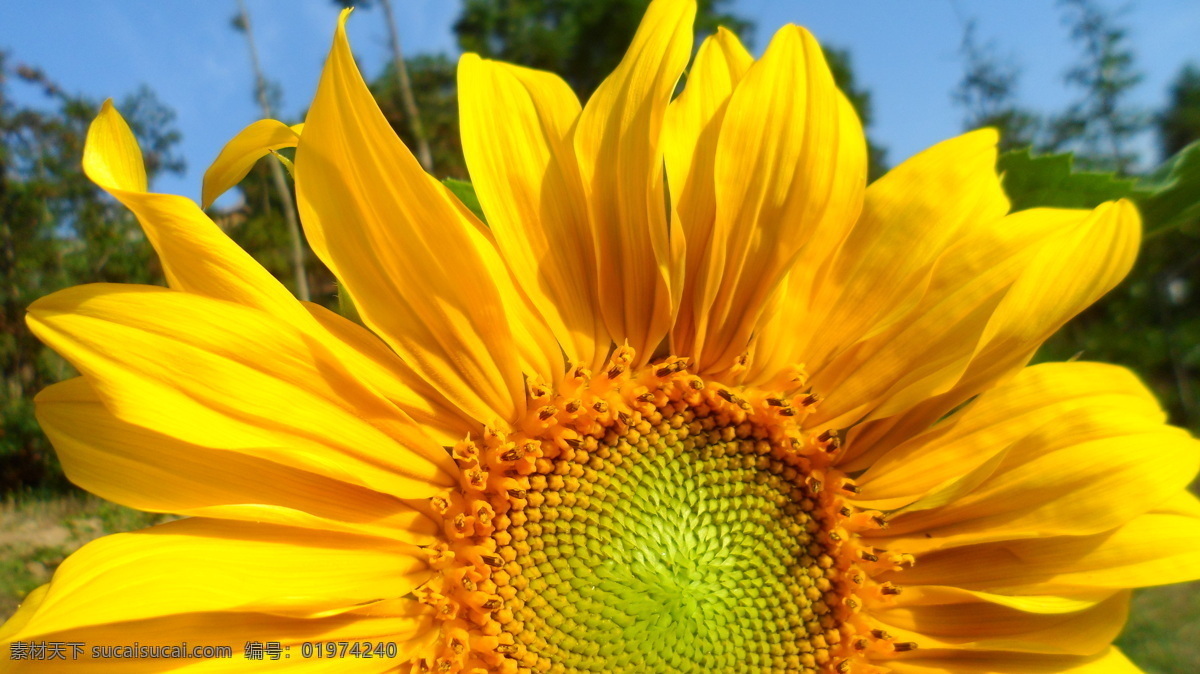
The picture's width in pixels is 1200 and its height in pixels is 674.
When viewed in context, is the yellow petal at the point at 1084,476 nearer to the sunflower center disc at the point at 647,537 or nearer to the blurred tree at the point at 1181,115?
the sunflower center disc at the point at 647,537

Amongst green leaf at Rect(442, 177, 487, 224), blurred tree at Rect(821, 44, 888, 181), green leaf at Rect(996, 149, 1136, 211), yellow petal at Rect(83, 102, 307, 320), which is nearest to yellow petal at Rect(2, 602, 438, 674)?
yellow petal at Rect(83, 102, 307, 320)

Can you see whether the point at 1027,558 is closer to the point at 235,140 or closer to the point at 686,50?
the point at 686,50

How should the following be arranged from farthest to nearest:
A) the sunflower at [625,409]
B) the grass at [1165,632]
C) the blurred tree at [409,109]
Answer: the blurred tree at [409,109] < the grass at [1165,632] < the sunflower at [625,409]

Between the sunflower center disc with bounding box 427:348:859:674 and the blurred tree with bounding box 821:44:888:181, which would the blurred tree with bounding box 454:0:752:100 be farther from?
the sunflower center disc with bounding box 427:348:859:674

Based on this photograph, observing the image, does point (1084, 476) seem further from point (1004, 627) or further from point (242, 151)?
point (242, 151)

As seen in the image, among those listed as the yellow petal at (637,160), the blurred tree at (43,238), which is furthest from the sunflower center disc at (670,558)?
the blurred tree at (43,238)
